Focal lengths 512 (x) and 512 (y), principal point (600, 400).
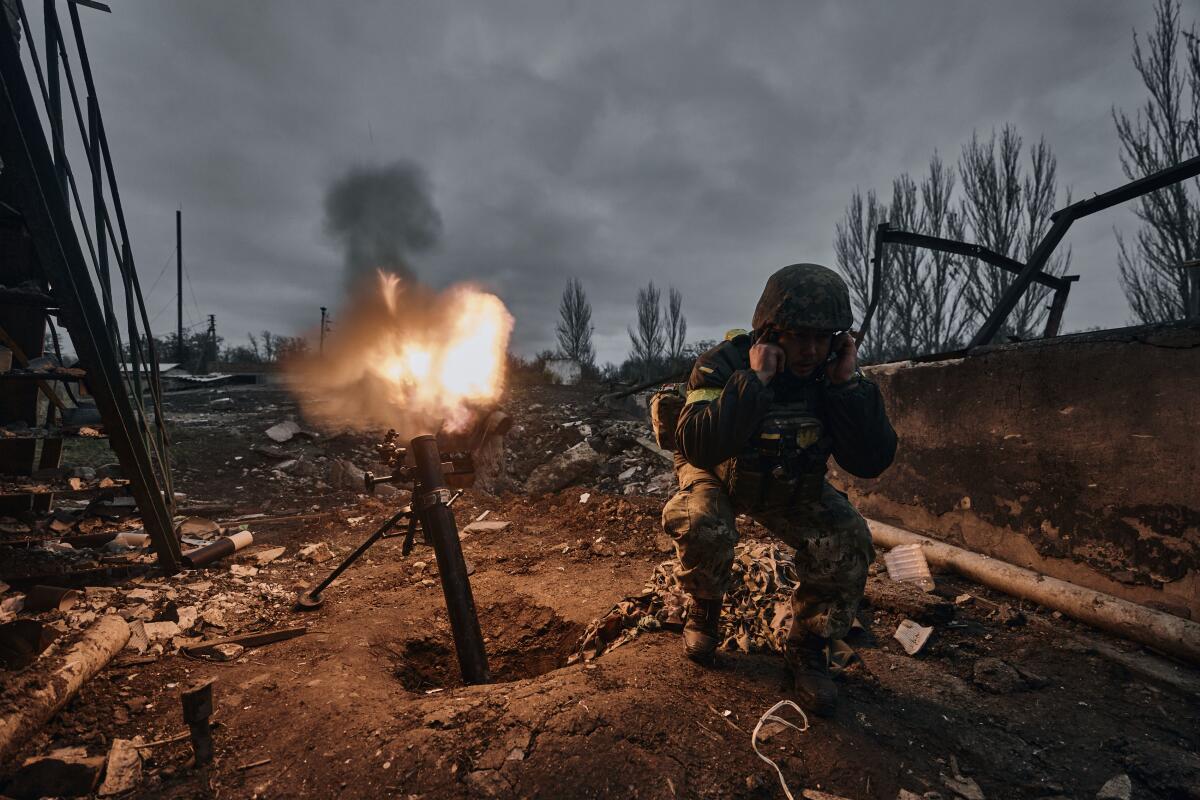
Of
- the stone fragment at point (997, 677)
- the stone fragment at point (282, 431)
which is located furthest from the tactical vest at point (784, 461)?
the stone fragment at point (282, 431)

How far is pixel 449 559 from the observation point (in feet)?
9.27

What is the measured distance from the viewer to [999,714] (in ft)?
7.10

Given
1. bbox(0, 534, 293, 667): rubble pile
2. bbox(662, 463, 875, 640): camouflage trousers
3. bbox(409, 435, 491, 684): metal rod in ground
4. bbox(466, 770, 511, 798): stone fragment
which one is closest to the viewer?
bbox(466, 770, 511, 798): stone fragment

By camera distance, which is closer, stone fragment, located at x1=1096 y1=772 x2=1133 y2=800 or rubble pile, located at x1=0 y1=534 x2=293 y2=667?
stone fragment, located at x1=1096 y1=772 x2=1133 y2=800

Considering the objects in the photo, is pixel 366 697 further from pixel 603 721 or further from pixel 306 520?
pixel 306 520

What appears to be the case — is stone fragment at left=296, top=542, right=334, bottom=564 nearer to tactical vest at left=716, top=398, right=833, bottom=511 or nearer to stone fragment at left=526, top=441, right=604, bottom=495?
stone fragment at left=526, top=441, right=604, bottom=495

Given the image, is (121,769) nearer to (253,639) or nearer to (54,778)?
(54,778)

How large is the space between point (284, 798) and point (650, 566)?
293 centimetres

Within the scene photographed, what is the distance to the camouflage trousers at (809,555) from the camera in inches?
90.5

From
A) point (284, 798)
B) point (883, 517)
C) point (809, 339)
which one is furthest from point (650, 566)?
point (284, 798)

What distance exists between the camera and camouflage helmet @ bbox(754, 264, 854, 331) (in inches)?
88.8

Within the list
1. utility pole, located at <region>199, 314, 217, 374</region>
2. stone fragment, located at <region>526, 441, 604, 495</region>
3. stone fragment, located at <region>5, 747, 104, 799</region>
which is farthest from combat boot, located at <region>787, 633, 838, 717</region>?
utility pole, located at <region>199, 314, 217, 374</region>

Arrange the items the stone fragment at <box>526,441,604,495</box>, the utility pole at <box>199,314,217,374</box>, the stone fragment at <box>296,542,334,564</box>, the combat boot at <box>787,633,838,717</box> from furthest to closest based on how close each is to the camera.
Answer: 1. the utility pole at <box>199,314,217,374</box>
2. the stone fragment at <box>526,441,604,495</box>
3. the stone fragment at <box>296,542,334,564</box>
4. the combat boot at <box>787,633,838,717</box>

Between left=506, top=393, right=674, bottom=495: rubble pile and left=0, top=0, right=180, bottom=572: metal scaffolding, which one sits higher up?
left=0, top=0, right=180, bottom=572: metal scaffolding
